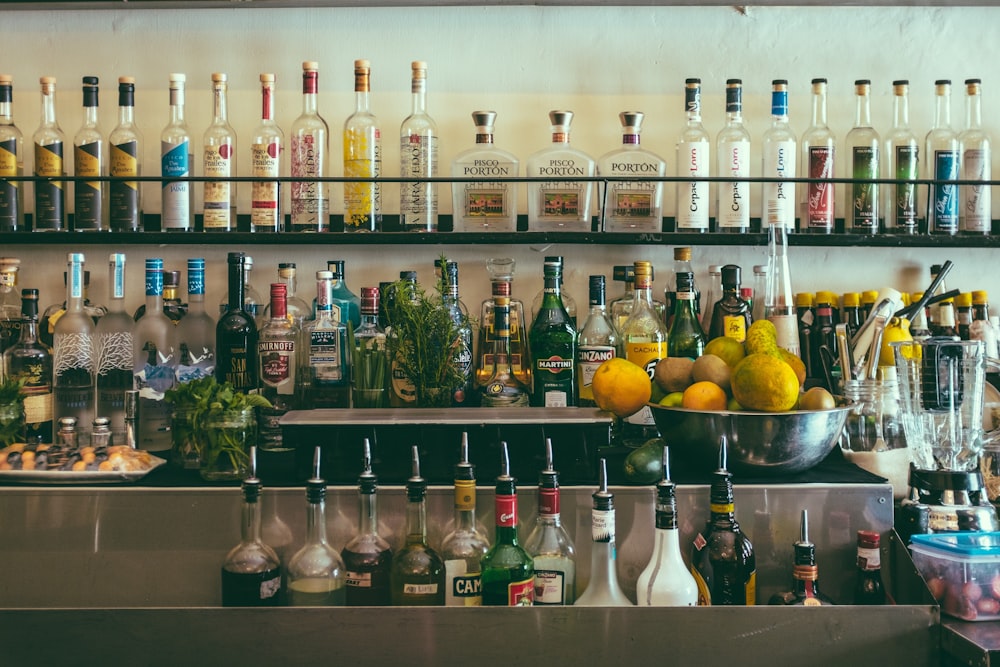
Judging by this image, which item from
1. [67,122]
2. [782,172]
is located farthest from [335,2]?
[782,172]

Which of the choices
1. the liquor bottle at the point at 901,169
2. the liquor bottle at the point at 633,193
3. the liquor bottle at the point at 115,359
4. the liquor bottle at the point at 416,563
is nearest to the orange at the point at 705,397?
the liquor bottle at the point at 416,563

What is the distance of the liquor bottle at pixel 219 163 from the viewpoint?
1.89 m

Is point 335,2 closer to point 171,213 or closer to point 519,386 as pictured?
point 171,213

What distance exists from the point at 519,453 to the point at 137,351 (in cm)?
84

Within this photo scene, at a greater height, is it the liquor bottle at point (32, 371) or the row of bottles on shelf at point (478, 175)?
the row of bottles on shelf at point (478, 175)

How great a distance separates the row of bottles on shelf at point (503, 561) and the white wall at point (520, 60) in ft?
2.63

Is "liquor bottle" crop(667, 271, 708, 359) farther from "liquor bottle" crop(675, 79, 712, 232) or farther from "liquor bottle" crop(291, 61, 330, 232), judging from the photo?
"liquor bottle" crop(291, 61, 330, 232)

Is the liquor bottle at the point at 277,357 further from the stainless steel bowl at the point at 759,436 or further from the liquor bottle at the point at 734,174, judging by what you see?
the liquor bottle at the point at 734,174

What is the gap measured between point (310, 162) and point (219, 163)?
18 centimetres

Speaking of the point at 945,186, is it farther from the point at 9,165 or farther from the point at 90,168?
the point at 9,165

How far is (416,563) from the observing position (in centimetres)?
135

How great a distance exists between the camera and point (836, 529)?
142cm

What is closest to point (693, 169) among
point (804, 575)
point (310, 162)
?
point (310, 162)

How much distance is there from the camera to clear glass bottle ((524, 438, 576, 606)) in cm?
134
